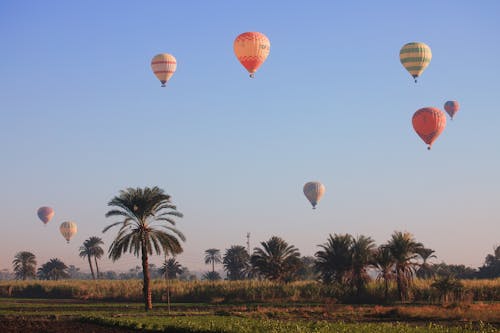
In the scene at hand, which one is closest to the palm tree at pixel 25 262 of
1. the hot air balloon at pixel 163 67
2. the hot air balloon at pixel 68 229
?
the hot air balloon at pixel 68 229

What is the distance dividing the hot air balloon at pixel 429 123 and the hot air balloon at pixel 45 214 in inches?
3083

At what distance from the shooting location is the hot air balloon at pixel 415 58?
8575 centimetres

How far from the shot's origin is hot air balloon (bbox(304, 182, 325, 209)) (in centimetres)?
10900

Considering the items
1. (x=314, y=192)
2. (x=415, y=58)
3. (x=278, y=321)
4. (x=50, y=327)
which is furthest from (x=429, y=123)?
(x=50, y=327)

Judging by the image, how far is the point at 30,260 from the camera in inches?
6181

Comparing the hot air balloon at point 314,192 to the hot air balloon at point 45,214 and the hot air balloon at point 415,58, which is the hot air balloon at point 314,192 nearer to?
the hot air balloon at point 415,58

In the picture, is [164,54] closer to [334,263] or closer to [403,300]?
[334,263]

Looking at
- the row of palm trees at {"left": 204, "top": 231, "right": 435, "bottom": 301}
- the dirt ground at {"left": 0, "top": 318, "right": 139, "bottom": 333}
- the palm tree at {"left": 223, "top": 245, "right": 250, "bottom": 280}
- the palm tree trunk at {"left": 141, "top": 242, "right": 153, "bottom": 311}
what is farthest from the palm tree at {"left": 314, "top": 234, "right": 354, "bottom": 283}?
the palm tree at {"left": 223, "top": 245, "right": 250, "bottom": 280}

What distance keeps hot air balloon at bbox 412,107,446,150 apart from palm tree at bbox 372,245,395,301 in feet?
53.7

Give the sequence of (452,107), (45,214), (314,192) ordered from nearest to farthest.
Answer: (452,107)
(314,192)
(45,214)

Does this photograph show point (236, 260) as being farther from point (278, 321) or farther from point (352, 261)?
point (278, 321)

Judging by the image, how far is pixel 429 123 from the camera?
83.9 m

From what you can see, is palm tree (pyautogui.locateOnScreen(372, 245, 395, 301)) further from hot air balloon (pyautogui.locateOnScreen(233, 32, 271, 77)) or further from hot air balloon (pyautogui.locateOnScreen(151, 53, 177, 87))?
hot air balloon (pyautogui.locateOnScreen(151, 53, 177, 87))

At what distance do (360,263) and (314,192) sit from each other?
111 ft
